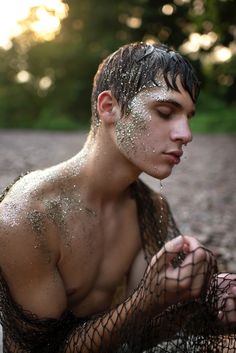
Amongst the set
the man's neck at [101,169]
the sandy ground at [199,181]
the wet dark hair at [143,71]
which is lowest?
the sandy ground at [199,181]

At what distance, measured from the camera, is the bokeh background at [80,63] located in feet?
69.2

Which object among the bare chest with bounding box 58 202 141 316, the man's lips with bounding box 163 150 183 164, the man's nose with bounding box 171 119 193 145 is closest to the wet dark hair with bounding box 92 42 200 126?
the man's nose with bounding box 171 119 193 145

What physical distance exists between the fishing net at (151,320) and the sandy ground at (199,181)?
5.13ft

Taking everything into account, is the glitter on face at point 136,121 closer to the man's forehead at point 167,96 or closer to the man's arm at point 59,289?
the man's forehead at point 167,96

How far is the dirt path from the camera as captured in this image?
5.93 m

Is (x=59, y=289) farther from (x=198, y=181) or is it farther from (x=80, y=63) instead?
(x=80, y=63)

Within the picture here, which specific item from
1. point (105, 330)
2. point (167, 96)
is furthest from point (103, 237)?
point (167, 96)

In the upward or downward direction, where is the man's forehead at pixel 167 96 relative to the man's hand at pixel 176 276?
upward

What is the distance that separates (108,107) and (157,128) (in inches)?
9.9

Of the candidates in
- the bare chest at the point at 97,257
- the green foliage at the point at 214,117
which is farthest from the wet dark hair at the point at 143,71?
the green foliage at the point at 214,117

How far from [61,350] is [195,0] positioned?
774 cm

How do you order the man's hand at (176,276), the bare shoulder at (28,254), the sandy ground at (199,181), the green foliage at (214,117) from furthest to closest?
1. the green foliage at (214,117)
2. the sandy ground at (199,181)
3. the bare shoulder at (28,254)
4. the man's hand at (176,276)

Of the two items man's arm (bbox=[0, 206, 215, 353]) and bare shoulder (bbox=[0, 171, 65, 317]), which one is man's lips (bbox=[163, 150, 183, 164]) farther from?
bare shoulder (bbox=[0, 171, 65, 317])

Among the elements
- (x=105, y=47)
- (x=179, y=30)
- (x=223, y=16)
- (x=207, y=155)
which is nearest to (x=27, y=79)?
(x=105, y=47)
